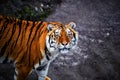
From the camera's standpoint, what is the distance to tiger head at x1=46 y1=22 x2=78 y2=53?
3.10 m

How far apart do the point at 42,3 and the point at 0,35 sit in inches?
111

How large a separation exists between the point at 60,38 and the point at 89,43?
2087mm

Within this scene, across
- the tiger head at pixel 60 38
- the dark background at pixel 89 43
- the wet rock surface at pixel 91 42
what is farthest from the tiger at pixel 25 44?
the wet rock surface at pixel 91 42

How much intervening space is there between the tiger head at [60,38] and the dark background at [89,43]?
3.63 feet

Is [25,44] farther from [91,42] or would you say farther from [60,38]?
[91,42]

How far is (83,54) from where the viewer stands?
15.8ft

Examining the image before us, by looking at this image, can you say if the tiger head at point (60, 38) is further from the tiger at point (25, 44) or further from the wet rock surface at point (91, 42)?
the wet rock surface at point (91, 42)

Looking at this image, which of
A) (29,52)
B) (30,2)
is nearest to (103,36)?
(30,2)

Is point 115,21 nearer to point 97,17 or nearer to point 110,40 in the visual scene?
point 97,17

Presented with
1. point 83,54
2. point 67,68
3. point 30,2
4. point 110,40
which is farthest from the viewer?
point 30,2

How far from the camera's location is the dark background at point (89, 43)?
14.4 ft

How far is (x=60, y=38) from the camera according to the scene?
3.10 m

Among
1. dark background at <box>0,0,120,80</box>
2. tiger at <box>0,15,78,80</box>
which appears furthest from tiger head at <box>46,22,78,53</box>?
dark background at <box>0,0,120,80</box>

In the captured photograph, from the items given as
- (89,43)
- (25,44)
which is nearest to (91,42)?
(89,43)
